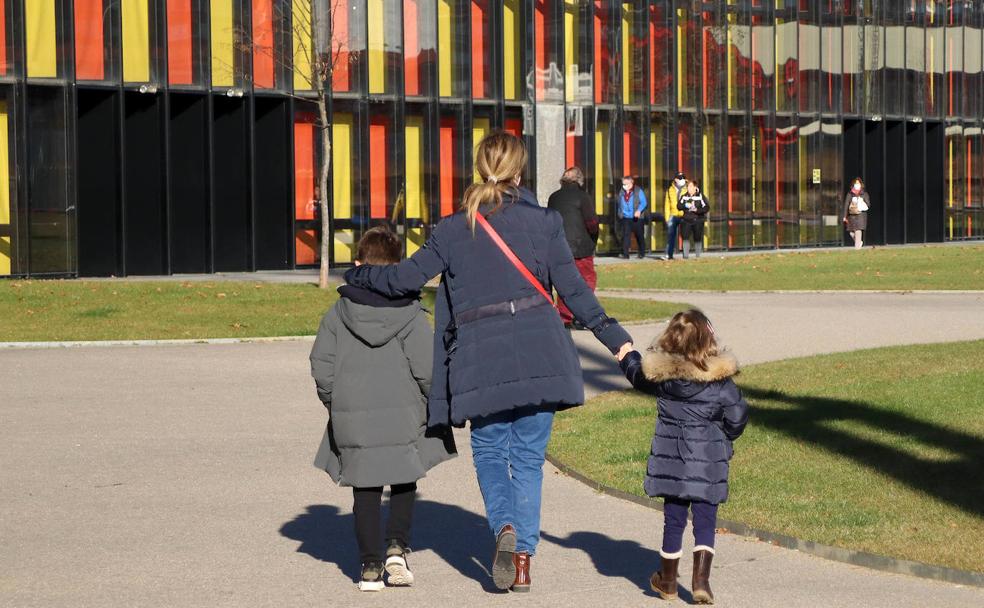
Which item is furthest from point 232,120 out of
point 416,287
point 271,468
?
point 416,287

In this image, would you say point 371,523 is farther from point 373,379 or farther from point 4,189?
point 4,189

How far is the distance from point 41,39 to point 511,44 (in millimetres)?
11044

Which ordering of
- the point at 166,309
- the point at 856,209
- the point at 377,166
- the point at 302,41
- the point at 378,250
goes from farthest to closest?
the point at 856,209 → the point at 377,166 → the point at 302,41 → the point at 166,309 → the point at 378,250

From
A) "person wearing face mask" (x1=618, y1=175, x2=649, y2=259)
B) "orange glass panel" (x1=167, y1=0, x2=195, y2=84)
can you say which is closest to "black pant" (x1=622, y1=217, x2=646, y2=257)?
"person wearing face mask" (x1=618, y1=175, x2=649, y2=259)

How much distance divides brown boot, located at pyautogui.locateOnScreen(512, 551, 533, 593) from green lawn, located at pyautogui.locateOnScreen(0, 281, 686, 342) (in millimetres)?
12548

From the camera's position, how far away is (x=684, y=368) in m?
6.60

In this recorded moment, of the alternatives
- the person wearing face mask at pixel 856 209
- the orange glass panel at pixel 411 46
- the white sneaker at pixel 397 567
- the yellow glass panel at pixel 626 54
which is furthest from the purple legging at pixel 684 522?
the person wearing face mask at pixel 856 209

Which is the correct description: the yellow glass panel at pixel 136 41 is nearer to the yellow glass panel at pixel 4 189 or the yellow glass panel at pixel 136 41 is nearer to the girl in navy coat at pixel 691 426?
the yellow glass panel at pixel 4 189

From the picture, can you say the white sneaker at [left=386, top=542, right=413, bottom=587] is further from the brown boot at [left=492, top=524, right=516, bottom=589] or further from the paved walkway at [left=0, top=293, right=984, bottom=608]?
the brown boot at [left=492, top=524, right=516, bottom=589]

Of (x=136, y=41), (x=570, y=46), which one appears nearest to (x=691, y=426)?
(x=136, y=41)

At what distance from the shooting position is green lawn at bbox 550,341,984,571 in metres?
8.16

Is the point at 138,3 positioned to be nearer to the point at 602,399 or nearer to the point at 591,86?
the point at 591,86

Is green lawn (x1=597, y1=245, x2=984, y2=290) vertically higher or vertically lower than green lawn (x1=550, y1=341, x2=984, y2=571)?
higher

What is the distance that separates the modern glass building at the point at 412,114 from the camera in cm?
2992
